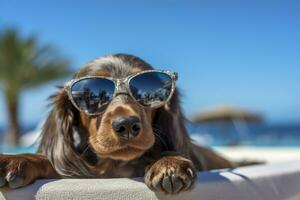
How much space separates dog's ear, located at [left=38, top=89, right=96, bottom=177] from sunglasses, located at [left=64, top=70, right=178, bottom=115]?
10.7 inches

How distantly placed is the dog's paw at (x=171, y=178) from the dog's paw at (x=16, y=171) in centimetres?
45

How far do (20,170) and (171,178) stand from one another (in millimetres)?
560

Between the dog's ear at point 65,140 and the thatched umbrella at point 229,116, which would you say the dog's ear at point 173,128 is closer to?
the dog's ear at point 65,140

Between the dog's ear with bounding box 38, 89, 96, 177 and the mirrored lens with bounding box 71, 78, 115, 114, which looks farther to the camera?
the dog's ear with bounding box 38, 89, 96, 177

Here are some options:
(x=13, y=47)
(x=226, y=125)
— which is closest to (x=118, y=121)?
(x=13, y=47)

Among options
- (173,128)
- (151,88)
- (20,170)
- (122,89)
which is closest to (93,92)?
(122,89)

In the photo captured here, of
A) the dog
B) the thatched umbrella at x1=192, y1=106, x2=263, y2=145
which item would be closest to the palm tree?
the thatched umbrella at x1=192, y1=106, x2=263, y2=145

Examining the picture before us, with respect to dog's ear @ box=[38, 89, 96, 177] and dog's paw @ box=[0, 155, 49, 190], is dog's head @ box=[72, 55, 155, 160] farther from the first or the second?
dog's paw @ box=[0, 155, 49, 190]

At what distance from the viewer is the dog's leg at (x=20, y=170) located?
1738mm

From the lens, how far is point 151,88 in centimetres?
241

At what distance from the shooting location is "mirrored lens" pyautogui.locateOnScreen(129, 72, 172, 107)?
7.84 feet

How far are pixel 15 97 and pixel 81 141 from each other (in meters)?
16.2

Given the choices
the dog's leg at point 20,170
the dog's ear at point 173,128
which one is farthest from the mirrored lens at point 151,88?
the dog's leg at point 20,170

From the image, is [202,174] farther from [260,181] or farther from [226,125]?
[226,125]
